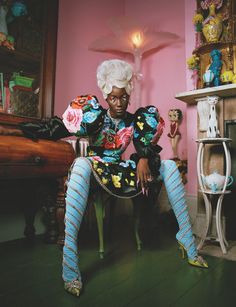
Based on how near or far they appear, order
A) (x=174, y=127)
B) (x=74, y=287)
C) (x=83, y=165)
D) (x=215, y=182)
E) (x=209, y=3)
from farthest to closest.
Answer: (x=174, y=127), (x=209, y=3), (x=215, y=182), (x=83, y=165), (x=74, y=287)

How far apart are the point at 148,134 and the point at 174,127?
1.29 m

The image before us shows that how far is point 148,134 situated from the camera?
4.71 ft

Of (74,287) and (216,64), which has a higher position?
(216,64)

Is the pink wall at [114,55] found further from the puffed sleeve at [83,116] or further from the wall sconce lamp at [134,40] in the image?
the puffed sleeve at [83,116]

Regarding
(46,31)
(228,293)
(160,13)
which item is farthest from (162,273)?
(160,13)

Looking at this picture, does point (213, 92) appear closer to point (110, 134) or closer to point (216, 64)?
point (216, 64)

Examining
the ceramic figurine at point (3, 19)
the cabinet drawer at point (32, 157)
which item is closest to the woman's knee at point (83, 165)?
the cabinet drawer at point (32, 157)

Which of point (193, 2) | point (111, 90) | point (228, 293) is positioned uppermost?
point (193, 2)

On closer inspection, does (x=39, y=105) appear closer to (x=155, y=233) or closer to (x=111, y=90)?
(x=111, y=90)

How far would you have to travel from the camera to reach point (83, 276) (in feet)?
4.27

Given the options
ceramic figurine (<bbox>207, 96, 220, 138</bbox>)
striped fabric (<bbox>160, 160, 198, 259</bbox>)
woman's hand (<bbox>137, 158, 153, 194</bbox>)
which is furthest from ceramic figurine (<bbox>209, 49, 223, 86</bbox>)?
woman's hand (<bbox>137, 158, 153, 194</bbox>)

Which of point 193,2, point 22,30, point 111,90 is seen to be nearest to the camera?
point 111,90

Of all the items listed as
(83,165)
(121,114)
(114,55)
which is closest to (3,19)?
(121,114)

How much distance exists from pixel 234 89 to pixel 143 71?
4.11 ft
